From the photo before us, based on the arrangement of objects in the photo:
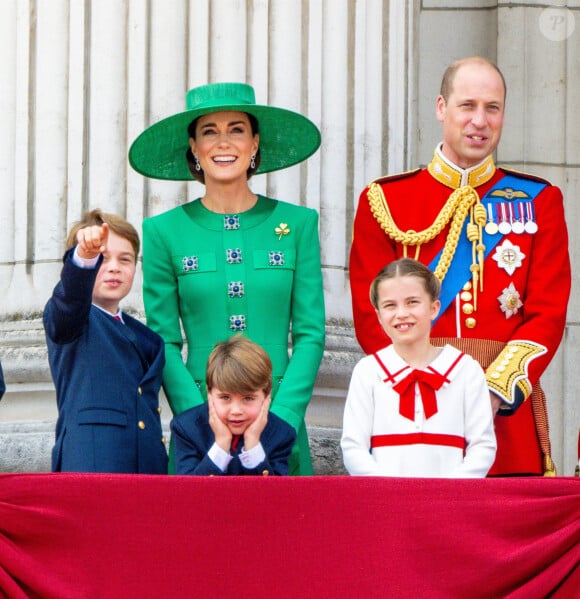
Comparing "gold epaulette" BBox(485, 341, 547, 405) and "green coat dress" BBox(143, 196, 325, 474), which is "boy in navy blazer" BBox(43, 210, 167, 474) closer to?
"green coat dress" BBox(143, 196, 325, 474)

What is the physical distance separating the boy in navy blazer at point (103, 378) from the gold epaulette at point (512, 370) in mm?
949

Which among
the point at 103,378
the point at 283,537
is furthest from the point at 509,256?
the point at 283,537

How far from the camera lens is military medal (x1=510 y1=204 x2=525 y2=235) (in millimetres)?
5492

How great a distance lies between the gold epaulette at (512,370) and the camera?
5137 millimetres

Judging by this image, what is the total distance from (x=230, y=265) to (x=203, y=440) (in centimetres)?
67

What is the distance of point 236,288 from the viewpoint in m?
5.48

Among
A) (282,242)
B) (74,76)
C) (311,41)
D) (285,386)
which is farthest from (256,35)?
(285,386)

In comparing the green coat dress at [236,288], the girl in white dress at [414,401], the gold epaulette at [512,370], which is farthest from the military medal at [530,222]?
the green coat dress at [236,288]

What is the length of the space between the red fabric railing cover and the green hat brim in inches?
63.5

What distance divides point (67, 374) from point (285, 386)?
63 cm

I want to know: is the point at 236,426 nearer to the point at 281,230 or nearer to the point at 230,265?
the point at 230,265

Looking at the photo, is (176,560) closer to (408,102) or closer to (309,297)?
(309,297)

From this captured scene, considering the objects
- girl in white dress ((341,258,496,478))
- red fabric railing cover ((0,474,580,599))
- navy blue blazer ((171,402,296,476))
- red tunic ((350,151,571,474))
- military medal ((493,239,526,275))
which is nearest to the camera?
red fabric railing cover ((0,474,580,599))

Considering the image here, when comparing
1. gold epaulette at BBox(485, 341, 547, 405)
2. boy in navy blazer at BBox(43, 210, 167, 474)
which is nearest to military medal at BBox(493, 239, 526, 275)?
gold epaulette at BBox(485, 341, 547, 405)
